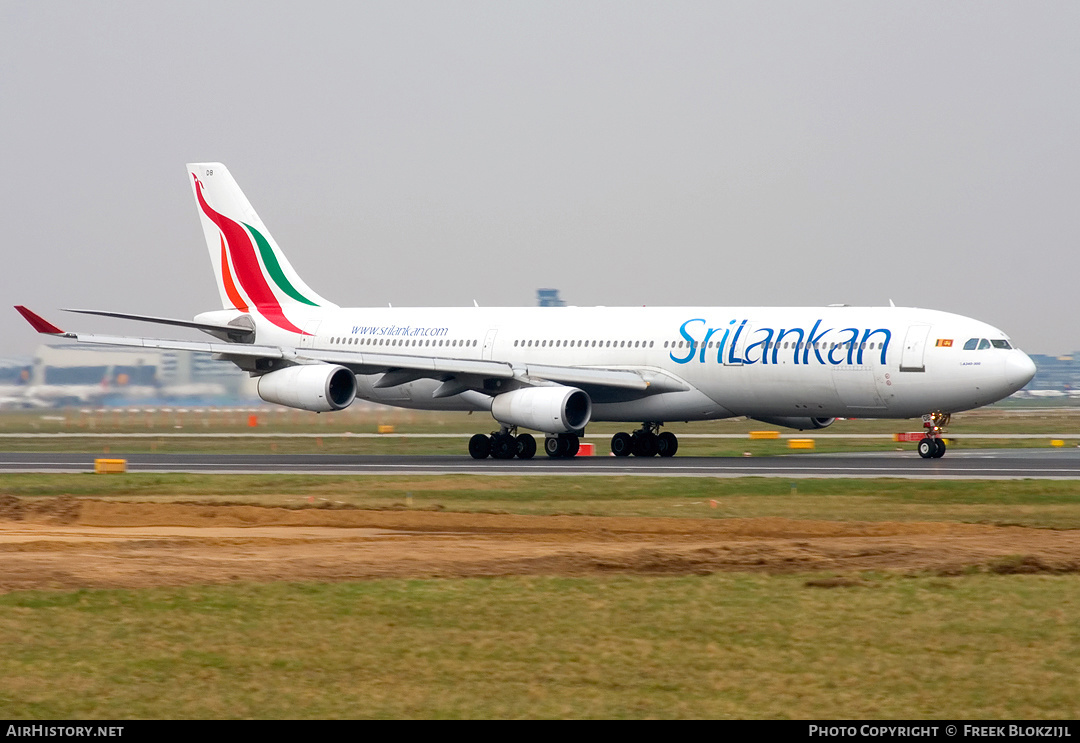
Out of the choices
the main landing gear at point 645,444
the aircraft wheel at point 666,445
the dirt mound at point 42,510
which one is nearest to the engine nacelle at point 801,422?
the aircraft wheel at point 666,445

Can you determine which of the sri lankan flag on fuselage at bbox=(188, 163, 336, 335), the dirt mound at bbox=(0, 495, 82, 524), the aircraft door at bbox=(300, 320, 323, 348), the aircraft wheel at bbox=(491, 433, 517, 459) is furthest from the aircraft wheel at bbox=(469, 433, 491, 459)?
the dirt mound at bbox=(0, 495, 82, 524)

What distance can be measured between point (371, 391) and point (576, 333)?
7.03 metres

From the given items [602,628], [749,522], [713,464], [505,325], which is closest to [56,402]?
[505,325]

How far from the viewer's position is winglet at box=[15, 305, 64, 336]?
39.6 metres

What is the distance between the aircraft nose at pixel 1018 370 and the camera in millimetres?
37500

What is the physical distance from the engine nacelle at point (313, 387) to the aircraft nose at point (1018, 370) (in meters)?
17.9

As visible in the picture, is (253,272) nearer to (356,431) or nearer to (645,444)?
(356,431)

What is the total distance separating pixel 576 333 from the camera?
44281 millimetres

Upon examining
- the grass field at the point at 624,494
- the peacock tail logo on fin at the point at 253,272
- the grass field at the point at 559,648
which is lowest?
the grass field at the point at 559,648

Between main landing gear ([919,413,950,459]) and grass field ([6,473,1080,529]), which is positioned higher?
main landing gear ([919,413,950,459])

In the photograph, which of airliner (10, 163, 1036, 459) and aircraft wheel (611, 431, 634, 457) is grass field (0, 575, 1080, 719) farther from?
aircraft wheel (611, 431, 634, 457)

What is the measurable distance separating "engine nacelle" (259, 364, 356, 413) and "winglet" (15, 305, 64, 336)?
6.10 metres

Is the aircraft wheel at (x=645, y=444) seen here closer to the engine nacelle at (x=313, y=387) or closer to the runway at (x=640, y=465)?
the runway at (x=640, y=465)

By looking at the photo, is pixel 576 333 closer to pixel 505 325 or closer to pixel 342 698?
pixel 505 325
